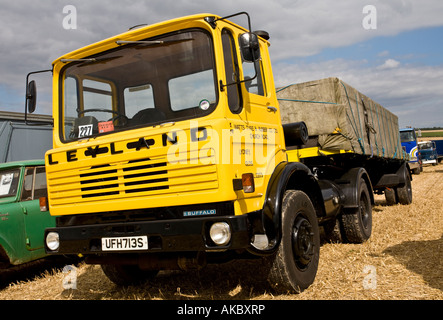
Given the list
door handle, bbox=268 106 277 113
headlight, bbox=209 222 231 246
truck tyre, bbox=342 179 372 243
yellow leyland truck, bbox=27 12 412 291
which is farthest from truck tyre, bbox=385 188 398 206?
headlight, bbox=209 222 231 246

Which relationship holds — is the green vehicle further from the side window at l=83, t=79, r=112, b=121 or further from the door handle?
the door handle

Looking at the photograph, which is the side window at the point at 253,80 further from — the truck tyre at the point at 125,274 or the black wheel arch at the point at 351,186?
the black wheel arch at the point at 351,186

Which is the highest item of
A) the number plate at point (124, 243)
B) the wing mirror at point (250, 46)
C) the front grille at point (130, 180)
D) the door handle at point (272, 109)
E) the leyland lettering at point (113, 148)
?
the wing mirror at point (250, 46)

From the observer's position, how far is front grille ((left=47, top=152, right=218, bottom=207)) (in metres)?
3.32

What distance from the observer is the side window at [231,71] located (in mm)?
3631

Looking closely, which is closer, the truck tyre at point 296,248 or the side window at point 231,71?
the side window at point 231,71

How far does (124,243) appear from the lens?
358 cm

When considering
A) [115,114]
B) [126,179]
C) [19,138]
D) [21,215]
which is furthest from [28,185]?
[19,138]

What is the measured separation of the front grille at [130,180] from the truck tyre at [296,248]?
1001 millimetres

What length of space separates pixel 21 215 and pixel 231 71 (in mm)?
3605

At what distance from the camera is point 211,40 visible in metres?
3.55

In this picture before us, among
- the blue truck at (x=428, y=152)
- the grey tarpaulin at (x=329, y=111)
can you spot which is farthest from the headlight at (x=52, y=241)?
the blue truck at (x=428, y=152)

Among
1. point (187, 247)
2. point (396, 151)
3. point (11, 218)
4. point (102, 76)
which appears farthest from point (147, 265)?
point (396, 151)

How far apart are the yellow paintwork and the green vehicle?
1.77m
